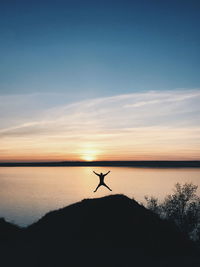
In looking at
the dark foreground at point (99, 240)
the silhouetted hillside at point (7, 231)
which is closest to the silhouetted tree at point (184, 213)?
the dark foreground at point (99, 240)

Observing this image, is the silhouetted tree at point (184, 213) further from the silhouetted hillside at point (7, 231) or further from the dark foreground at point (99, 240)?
the silhouetted hillside at point (7, 231)

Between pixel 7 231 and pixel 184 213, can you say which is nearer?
pixel 7 231

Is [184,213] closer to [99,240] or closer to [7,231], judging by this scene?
[99,240]

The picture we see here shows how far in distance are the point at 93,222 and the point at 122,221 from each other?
A: 245cm

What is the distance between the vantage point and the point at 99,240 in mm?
20375

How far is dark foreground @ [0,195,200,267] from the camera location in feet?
57.0

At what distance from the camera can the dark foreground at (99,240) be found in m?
17.4

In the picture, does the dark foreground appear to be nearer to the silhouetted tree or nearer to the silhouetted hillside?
the silhouetted hillside

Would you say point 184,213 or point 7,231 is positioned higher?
point 7,231

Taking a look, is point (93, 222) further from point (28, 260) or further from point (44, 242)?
point (28, 260)

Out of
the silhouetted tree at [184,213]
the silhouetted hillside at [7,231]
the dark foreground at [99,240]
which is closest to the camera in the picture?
the dark foreground at [99,240]

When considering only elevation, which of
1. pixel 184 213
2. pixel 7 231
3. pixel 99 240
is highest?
pixel 99 240

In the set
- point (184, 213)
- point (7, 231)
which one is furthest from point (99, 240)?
point (184, 213)

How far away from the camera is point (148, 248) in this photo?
20141mm
